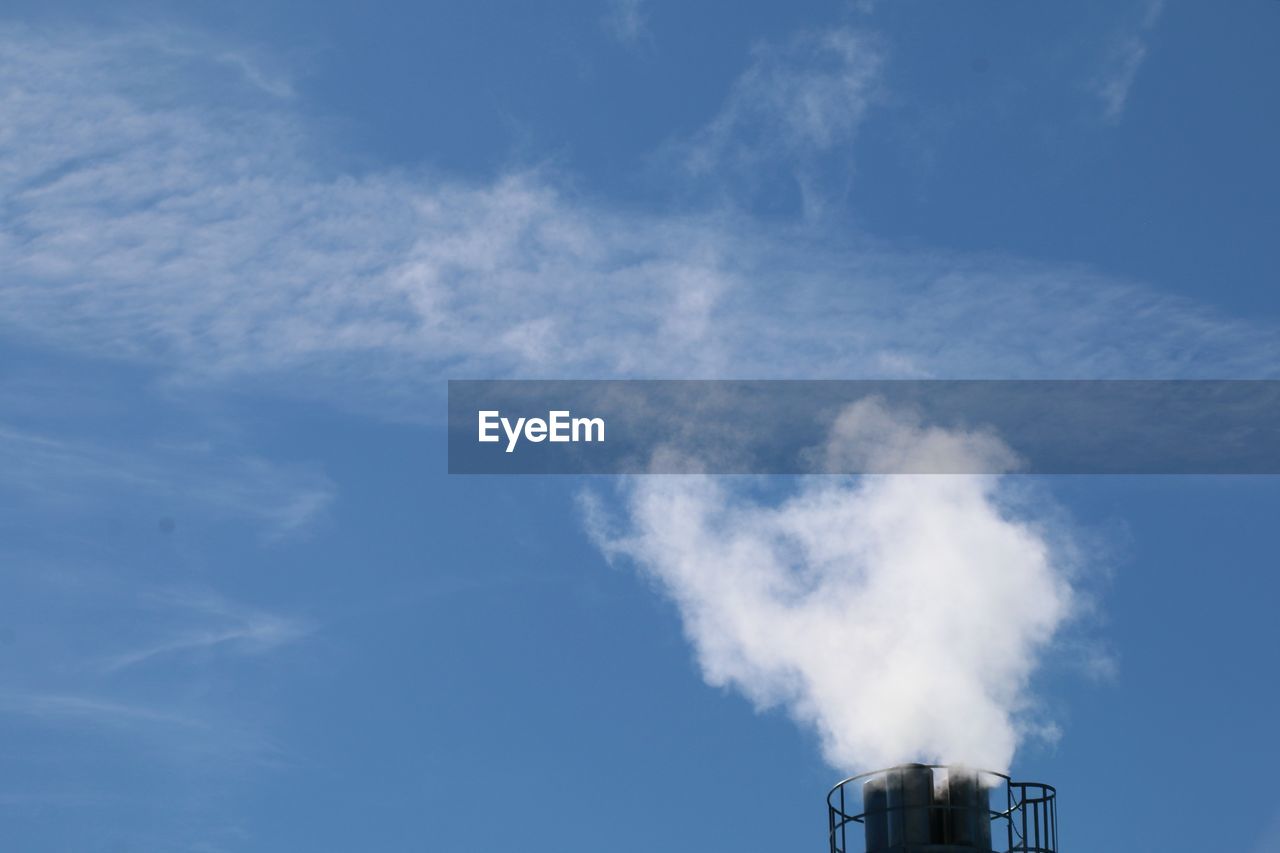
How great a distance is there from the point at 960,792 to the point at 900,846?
1390mm

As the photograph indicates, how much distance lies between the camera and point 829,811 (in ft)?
126

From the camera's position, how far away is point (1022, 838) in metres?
37.8

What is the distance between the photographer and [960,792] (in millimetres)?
37188

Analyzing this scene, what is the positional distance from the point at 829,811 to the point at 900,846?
5.81 ft

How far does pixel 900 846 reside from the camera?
3703 centimetres

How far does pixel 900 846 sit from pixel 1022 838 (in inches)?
91.7

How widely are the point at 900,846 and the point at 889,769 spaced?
4.42 feet

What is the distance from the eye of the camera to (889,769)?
123 feet

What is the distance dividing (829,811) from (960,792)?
251 centimetres

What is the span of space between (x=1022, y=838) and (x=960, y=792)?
5.16ft

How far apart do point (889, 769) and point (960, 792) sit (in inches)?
50.4
